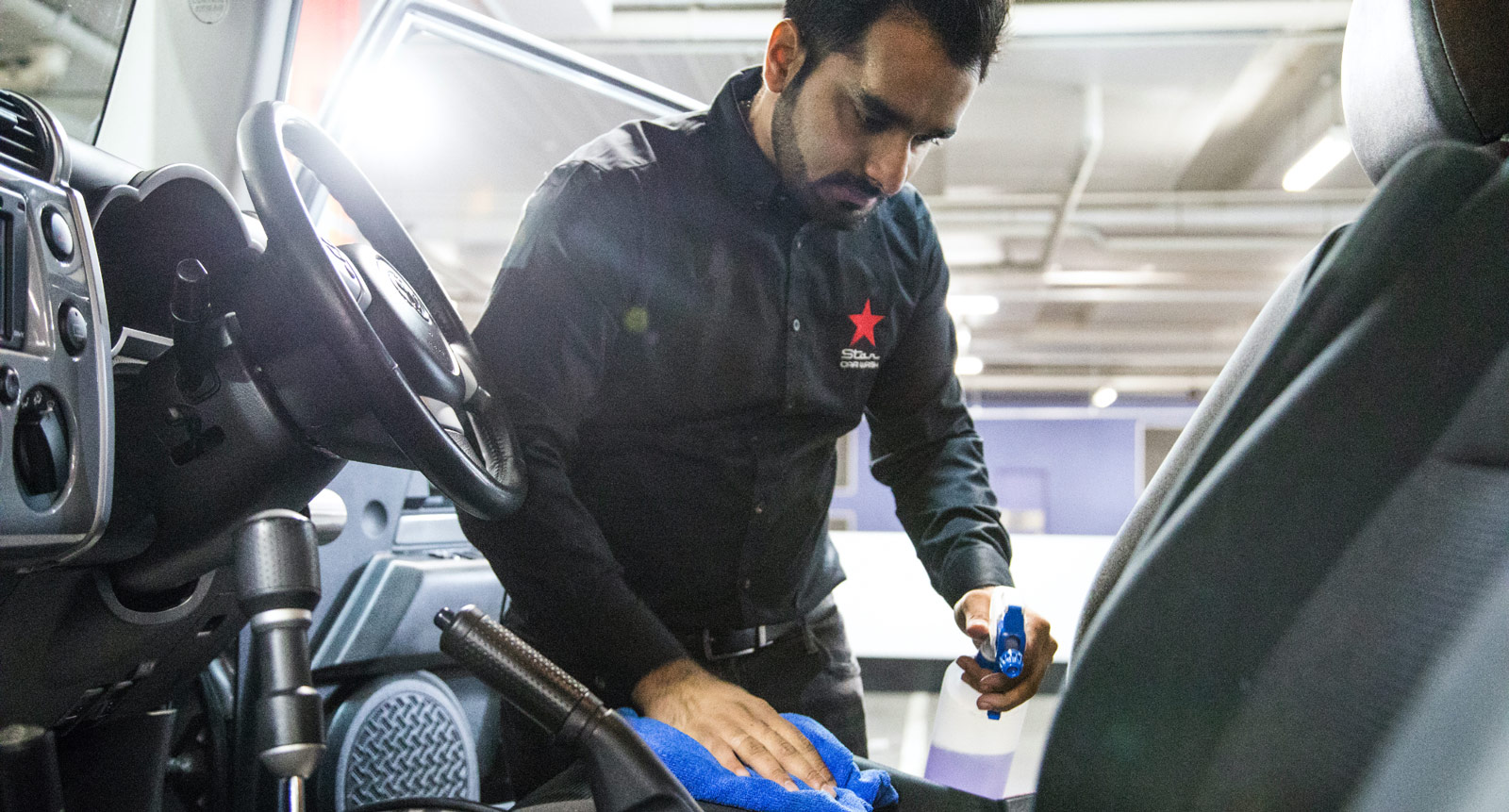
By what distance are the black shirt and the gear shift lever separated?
345 mm

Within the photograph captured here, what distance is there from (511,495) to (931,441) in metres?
0.67

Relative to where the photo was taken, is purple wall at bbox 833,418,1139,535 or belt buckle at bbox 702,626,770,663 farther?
purple wall at bbox 833,418,1139,535

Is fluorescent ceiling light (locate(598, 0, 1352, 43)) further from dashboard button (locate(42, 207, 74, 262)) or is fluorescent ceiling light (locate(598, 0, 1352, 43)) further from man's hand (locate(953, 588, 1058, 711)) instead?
dashboard button (locate(42, 207, 74, 262))

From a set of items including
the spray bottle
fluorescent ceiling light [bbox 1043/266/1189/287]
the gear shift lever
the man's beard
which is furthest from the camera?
fluorescent ceiling light [bbox 1043/266/1189/287]

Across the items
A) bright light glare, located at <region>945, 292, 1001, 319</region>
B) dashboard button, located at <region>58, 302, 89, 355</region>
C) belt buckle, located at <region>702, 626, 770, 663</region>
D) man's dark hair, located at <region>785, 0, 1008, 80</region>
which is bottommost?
bright light glare, located at <region>945, 292, 1001, 319</region>

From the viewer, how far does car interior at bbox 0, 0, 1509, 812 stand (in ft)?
1.30

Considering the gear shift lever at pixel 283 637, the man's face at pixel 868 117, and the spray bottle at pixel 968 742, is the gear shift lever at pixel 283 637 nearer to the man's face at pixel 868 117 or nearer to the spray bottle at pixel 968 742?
the man's face at pixel 868 117

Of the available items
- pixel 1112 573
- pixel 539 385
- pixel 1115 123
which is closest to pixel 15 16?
pixel 539 385

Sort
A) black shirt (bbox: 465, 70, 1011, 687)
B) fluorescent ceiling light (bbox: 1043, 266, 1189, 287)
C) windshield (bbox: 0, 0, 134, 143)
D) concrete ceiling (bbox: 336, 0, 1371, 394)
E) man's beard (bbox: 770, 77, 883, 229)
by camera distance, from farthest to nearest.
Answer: fluorescent ceiling light (bbox: 1043, 266, 1189, 287)
concrete ceiling (bbox: 336, 0, 1371, 394)
windshield (bbox: 0, 0, 134, 143)
man's beard (bbox: 770, 77, 883, 229)
black shirt (bbox: 465, 70, 1011, 687)

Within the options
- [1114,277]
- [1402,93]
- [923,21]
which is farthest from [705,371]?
[1114,277]

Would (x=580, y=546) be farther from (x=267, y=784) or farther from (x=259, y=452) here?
(x=267, y=784)

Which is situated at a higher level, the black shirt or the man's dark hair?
the man's dark hair

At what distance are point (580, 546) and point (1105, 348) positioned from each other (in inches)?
465

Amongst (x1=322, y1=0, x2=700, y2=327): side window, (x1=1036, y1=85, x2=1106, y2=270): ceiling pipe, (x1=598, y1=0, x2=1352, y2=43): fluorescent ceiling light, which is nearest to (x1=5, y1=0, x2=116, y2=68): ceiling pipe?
(x1=322, y1=0, x2=700, y2=327): side window
